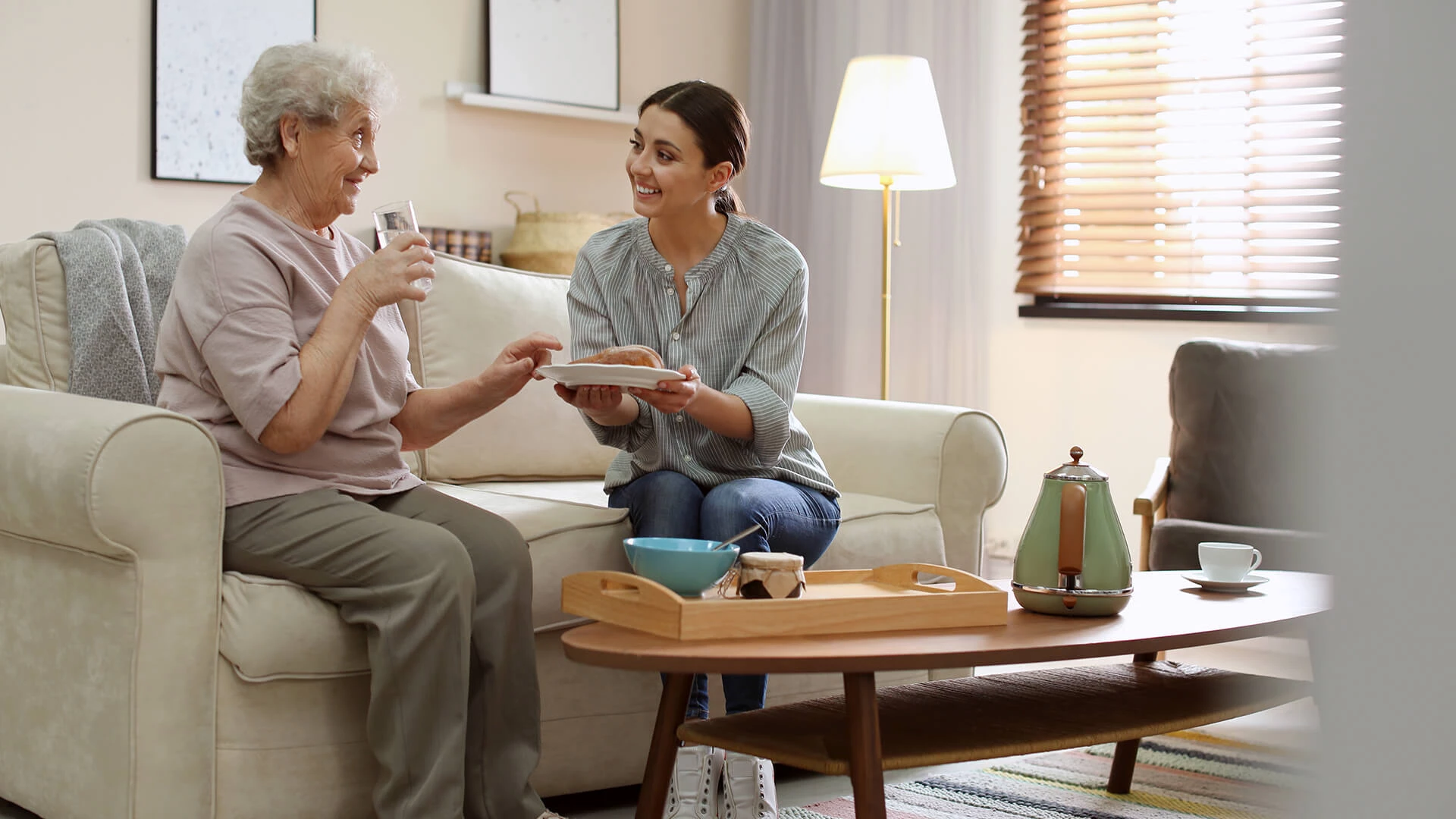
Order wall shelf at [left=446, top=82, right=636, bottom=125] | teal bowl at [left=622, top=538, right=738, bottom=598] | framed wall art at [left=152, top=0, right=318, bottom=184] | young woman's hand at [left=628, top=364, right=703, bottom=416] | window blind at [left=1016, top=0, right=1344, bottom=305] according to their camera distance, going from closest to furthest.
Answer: teal bowl at [left=622, top=538, right=738, bottom=598], young woman's hand at [left=628, top=364, right=703, bottom=416], framed wall art at [left=152, top=0, right=318, bottom=184], window blind at [left=1016, top=0, right=1344, bottom=305], wall shelf at [left=446, top=82, right=636, bottom=125]

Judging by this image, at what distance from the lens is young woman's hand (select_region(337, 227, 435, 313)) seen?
1704mm

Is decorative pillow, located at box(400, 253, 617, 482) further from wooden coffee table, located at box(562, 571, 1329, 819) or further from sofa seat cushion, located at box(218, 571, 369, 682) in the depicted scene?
wooden coffee table, located at box(562, 571, 1329, 819)

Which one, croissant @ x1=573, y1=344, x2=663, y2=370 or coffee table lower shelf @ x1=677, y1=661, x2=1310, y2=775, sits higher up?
croissant @ x1=573, y1=344, x2=663, y2=370

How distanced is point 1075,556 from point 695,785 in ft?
Result: 1.87

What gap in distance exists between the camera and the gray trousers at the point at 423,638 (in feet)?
5.43

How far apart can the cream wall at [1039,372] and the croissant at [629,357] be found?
95.3 inches

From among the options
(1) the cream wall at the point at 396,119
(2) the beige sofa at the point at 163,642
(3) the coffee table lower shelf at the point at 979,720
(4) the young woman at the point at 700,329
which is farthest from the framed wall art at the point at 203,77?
(3) the coffee table lower shelf at the point at 979,720

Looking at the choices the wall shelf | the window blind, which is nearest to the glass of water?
the wall shelf

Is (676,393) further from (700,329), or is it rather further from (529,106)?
(529,106)

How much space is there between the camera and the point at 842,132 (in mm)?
3436

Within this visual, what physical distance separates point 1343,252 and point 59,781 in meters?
1.94

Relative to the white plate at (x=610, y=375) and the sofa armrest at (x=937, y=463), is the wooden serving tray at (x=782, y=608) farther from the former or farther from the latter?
the sofa armrest at (x=937, y=463)

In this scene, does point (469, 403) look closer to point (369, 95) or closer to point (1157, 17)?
point (369, 95)

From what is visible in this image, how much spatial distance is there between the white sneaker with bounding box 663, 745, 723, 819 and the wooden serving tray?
0.86 ft
